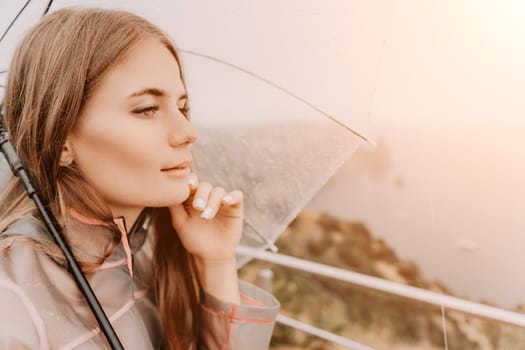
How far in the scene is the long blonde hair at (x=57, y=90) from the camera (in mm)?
1001

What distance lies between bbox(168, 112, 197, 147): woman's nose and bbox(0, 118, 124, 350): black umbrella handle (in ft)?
0.95

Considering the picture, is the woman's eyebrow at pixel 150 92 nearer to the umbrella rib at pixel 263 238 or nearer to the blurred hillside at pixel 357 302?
the umbrella rib at pixel 263 238

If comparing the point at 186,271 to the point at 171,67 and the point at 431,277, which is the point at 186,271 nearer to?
the point at 171,67

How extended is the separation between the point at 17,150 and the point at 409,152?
1248mm

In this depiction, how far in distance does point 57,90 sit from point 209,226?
0.46m

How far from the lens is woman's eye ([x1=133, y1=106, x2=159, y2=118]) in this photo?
1.05 metres

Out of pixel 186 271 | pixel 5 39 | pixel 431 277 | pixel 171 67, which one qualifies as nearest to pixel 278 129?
pixel 171 67

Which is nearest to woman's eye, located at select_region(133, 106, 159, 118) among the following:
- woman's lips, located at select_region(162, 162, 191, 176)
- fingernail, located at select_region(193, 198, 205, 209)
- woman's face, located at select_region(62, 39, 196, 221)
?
woman's face, located at select_region(62, 39, 196, 221)

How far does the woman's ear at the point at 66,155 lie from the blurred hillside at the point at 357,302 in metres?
1.47

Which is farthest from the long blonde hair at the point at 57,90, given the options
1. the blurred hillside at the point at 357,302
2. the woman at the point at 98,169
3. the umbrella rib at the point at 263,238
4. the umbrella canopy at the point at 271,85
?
the blurred hillside at the point at 357,302

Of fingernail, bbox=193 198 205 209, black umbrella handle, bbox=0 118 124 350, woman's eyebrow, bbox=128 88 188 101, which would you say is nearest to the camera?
black umbrella handle, bbox=0 118 124 350

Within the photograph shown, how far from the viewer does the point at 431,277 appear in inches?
81.8

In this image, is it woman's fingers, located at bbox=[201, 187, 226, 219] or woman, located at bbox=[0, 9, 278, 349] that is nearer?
woman, located at bbox=[0, 9, 278, 349]

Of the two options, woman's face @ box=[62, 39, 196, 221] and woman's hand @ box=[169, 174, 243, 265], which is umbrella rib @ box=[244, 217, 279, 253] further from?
woman's face @ box=[62, 39, 196, 221]
